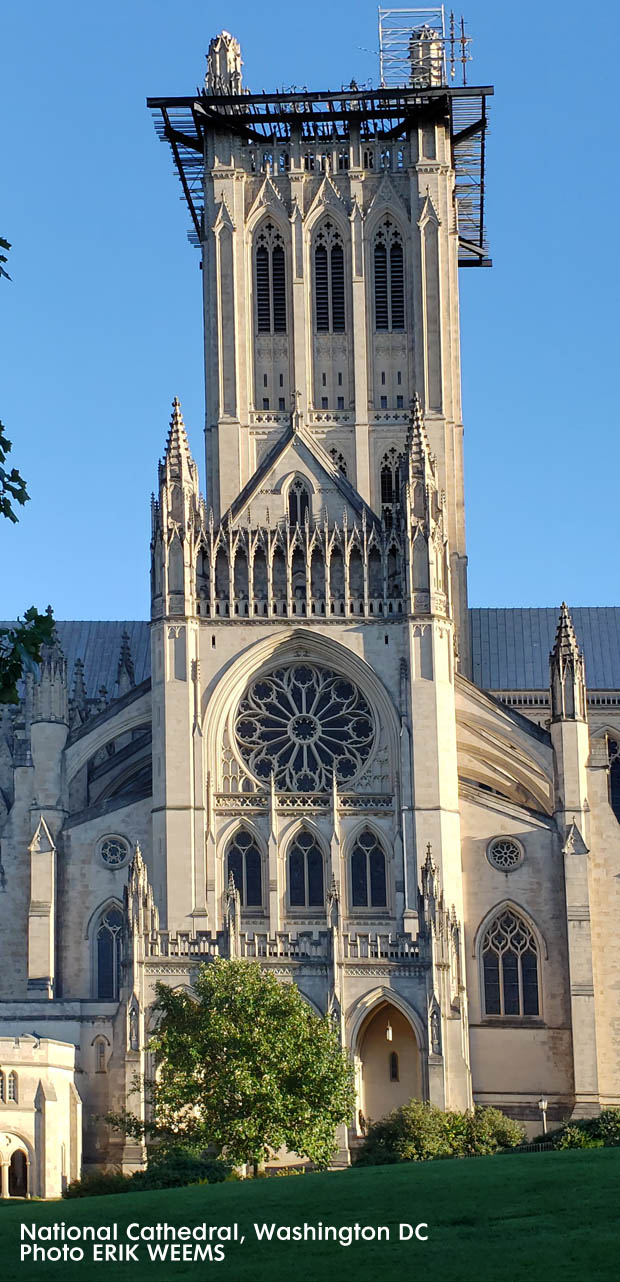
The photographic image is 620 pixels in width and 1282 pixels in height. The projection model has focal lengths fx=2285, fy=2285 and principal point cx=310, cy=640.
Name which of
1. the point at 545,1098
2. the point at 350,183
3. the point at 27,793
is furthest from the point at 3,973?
the point at 350,183

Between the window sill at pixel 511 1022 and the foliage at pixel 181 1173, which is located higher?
the window sill at pixel 511 1022

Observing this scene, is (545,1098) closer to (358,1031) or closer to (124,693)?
(358,1031)

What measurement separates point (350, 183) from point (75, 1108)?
42792mm

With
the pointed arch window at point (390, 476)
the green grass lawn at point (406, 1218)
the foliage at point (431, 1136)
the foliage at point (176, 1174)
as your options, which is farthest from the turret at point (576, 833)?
the green grass lawn at point (406, 1218)

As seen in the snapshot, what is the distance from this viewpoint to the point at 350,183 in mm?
94312

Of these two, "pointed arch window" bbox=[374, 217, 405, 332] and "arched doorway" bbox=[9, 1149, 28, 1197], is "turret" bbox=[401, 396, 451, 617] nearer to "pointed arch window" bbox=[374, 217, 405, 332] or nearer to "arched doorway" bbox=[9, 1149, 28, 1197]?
"pointed arch window" bbox=[374, 217, 405, 332]

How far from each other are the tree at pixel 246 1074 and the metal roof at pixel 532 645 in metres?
34.9

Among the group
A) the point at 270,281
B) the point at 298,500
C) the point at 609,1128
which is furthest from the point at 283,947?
the point at 270,281

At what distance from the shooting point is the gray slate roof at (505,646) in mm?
97000

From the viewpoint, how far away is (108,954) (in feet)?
257

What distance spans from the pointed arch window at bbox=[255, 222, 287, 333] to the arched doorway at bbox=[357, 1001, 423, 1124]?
32410mm

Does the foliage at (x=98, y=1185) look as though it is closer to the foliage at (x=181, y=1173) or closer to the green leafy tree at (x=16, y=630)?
the foliage at (x=181, y=1173)

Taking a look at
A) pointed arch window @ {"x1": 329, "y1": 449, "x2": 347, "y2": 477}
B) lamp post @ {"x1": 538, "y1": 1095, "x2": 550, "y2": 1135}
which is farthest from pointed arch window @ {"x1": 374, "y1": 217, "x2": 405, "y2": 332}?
lamp post @ {"x1": 538, "y1": 1095, "x2": 550, "y2": 1135}

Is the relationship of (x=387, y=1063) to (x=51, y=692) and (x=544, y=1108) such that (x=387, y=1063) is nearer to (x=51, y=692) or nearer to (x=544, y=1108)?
(x=544, y=1108)
